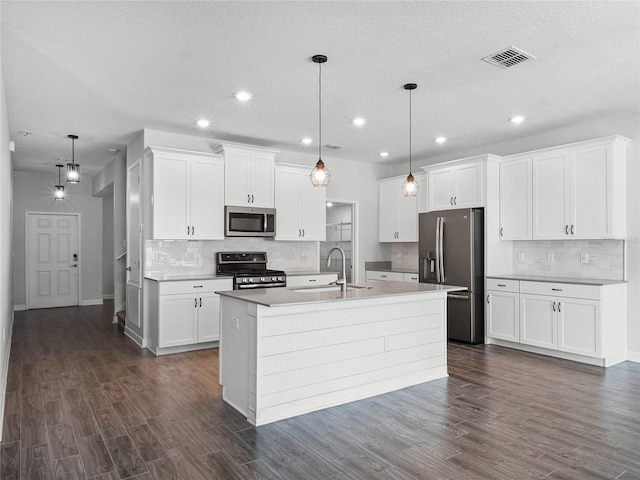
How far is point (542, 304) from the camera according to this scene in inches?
203

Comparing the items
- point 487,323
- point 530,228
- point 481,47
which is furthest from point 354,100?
point 487,323

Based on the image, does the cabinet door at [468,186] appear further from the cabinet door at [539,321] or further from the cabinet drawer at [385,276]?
the cabinet drawer at [385,276]

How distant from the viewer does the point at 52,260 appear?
921 centimetres

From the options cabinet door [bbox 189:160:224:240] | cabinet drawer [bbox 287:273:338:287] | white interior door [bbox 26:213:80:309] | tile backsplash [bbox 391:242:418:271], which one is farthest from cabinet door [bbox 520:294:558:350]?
white interior door [bbox 26:213:80:309]

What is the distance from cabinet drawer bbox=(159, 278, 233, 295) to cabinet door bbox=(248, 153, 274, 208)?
1188 mm

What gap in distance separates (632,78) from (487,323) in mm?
3189

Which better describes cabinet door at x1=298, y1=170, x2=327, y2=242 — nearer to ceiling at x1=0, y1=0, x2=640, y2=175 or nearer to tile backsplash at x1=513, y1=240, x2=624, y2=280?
ceiling at x1=0, y1=0, x2=640, y2=175

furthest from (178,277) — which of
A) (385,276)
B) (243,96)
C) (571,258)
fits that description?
(571,258)

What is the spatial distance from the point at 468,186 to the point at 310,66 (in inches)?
130

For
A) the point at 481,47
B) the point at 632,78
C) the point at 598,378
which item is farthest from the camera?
the point at 598,378

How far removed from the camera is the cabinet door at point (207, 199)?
5598 mm

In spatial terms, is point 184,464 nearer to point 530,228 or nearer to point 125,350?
point 125,350

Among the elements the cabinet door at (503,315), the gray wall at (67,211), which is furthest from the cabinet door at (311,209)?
Result: the gray wall at (67,211)

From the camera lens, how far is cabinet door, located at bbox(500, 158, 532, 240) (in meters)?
5.62
